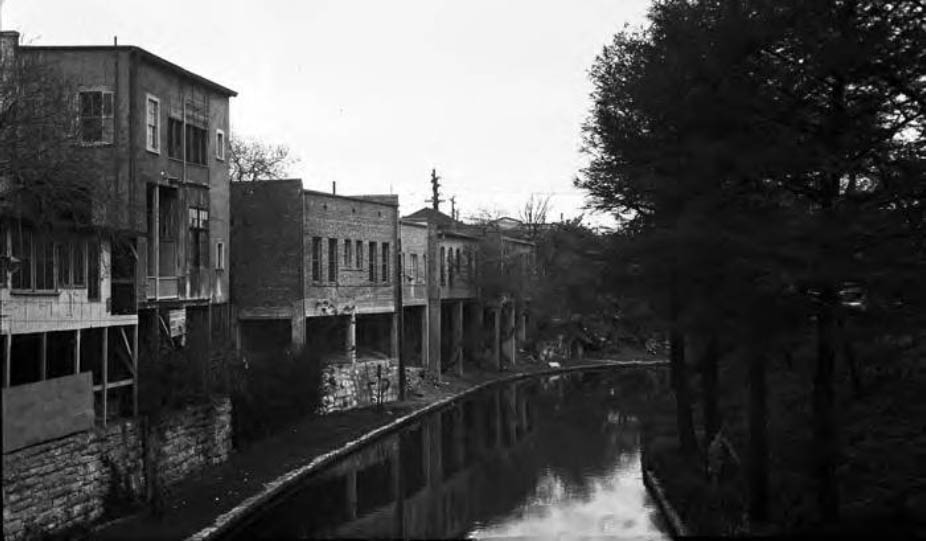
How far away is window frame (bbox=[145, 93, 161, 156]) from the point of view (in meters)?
27.3

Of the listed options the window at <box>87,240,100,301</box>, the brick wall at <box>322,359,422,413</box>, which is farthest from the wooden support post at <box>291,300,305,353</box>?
the window at <box>87,240,100,301</box>

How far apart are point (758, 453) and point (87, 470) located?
13.0 m

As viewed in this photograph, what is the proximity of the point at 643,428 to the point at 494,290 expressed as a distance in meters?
23.0

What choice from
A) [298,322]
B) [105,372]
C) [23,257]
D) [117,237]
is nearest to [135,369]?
[105,372]

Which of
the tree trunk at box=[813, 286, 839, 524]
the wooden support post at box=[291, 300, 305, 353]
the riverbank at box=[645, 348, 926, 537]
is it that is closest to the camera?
the tree trunk at box=[813, 286, 839, 524]

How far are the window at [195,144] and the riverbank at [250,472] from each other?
29.0 feet

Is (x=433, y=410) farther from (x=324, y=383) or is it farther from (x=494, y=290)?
(x=494, y=290)

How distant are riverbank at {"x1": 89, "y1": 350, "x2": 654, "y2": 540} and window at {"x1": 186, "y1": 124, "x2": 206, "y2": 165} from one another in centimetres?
884

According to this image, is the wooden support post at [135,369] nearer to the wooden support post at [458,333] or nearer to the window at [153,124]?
the window at [153,124]

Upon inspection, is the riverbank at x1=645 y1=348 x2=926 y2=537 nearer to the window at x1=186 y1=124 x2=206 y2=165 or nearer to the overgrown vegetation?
the overgrown vegetation

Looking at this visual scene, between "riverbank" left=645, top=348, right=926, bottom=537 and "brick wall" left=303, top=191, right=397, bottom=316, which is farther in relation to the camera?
"brick wall" left=303, top=191, right=397, bottom=316

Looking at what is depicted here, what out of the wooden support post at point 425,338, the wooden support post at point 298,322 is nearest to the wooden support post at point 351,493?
the wooden support post at point 298,322

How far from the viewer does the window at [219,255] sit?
3272cm

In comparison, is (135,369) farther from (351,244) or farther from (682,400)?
(351,244)
